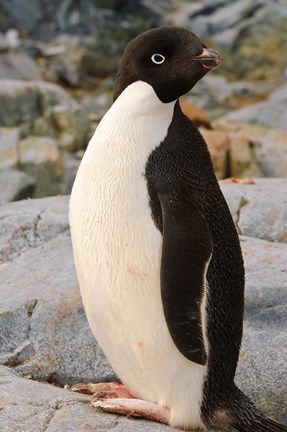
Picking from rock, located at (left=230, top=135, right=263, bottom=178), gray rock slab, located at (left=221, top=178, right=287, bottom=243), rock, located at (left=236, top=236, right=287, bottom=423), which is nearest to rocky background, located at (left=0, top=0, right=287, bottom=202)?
rock, located at (left=230, top=135, right=263, bottom=178)

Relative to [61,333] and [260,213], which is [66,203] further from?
[61,333]

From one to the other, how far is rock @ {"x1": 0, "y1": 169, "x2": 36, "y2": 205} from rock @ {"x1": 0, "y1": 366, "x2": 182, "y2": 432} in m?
5.22

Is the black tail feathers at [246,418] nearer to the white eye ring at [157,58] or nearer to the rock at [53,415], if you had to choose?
the rock at [53,415]

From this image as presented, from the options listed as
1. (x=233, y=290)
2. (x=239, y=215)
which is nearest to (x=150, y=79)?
(x=233, y=290)

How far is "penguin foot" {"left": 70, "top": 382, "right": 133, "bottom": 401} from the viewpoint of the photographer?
8.92ft

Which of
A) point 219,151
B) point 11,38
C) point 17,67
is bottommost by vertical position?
point 219,151

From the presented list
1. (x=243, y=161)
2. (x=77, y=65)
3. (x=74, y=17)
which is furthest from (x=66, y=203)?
(x=74, y=17)

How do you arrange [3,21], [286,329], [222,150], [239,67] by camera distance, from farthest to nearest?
[3,21] → [239,67] → [222,150] → [286,329]

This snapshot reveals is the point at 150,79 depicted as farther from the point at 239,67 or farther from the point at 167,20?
the point at 167,20

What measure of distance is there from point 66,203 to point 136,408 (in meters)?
2.20

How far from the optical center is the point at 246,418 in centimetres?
263

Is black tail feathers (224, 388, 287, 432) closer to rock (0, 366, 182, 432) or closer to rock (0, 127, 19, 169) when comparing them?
rock (0, 366, 182, 432)

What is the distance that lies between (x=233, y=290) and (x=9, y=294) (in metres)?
1.30

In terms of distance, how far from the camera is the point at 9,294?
360 centimetres
